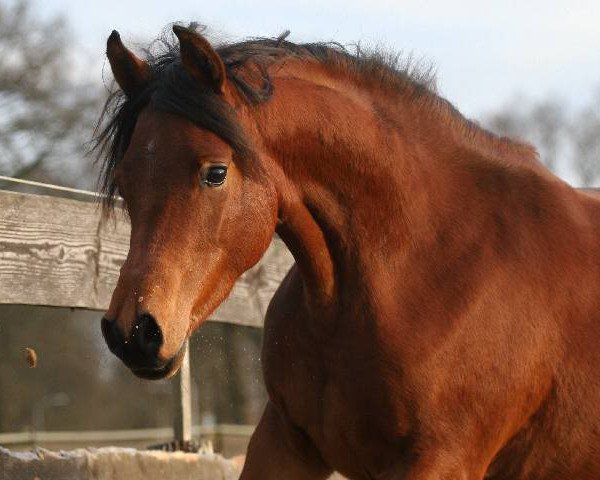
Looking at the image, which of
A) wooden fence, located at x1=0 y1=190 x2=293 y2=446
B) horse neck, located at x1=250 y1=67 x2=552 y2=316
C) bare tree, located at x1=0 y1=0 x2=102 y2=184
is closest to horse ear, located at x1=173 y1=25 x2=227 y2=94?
horse neck, located at x1=250 y1=67 x2=552 y2=316

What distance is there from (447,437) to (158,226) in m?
1.28

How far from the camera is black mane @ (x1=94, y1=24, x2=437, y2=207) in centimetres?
372

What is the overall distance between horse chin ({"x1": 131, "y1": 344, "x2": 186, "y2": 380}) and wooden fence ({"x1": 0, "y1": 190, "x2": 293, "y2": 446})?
1.60m

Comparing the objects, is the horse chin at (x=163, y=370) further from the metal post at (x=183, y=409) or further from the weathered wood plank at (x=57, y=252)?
the metal post at (x=183, y=409)

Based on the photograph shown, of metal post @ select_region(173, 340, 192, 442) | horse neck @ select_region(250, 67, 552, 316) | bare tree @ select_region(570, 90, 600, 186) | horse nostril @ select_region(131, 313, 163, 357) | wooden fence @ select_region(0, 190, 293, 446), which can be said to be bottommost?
bare tree @ select_region(570, 90, 600, 186)

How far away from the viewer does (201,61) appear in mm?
3762

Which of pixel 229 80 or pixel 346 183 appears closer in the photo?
pixel 229 80

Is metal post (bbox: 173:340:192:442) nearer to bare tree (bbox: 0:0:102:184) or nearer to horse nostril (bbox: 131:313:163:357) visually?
horse nostril (bbox: 131:313:163:357)

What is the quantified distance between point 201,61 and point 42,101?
15733mm

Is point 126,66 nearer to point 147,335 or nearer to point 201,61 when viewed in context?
point 201,61

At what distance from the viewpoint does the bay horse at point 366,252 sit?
12.1 feet

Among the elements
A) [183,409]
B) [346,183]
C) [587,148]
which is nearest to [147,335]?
[346,183]

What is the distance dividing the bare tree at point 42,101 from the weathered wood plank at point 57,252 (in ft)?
36.4

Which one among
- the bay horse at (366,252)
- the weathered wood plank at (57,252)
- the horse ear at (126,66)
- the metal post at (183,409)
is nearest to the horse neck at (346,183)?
the bay horse at (366,252)
